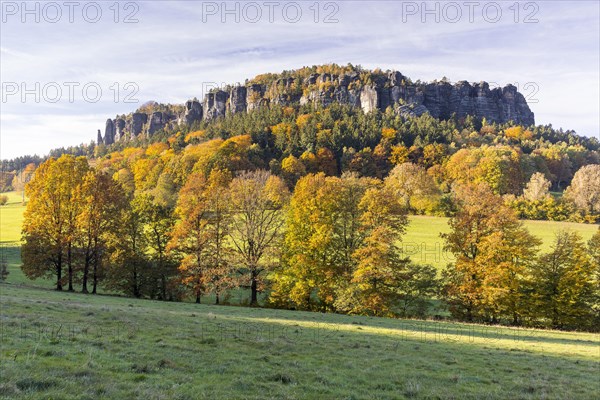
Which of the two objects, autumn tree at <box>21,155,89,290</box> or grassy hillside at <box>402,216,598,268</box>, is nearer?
autumn tree at <box>21,155,89,290</box>

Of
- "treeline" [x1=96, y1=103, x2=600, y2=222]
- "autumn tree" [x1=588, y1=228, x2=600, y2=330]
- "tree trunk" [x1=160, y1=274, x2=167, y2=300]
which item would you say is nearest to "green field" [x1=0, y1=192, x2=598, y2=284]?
"treeline" [x1=96, y1=103, x2=600, y2=222]

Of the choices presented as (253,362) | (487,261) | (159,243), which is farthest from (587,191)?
(253,362)

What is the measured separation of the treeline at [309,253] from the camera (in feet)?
123

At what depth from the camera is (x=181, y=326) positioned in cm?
1825

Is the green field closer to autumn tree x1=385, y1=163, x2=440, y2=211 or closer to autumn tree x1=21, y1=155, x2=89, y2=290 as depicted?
autumn tree x1=385, y1=163, x2=440, y2=211

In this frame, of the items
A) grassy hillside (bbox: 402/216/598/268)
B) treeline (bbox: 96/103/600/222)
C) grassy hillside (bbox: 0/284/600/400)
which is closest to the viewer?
grassy hillside (bbox: 0/284/600/400)

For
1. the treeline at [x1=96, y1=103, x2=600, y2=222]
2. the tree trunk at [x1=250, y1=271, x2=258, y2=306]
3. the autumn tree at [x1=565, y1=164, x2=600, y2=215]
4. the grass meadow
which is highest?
the treeline at [x1=96, y1=103, x2=600, y2=222]

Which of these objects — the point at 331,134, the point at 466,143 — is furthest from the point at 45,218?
the point at 466,143

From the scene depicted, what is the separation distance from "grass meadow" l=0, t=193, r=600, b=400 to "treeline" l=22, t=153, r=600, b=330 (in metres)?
15.1

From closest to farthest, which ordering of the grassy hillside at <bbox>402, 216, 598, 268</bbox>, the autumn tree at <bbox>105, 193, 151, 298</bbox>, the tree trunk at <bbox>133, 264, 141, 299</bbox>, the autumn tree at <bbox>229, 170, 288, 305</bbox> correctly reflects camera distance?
1. the autumn tree at <bbox>105, 193, 151, 298</bbox>
2. the tree trunk at <bbox>133, 264, 141, 299</bbox>
3. the autumn tree at <bbox>229, 170, 288, 305</bbox>
4. the grassy hillside at <bbox>402, 216, 598, 268</bbox>

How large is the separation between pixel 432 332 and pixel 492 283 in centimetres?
1508

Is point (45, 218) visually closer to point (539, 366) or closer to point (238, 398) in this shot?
point (238, 398)

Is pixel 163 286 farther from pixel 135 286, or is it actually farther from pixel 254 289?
Answer: pixel 254 289

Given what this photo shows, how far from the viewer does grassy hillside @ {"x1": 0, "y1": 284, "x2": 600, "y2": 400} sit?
30.3 feet
